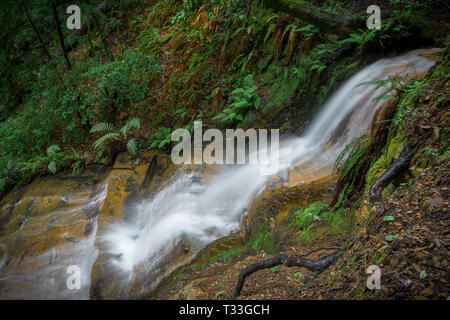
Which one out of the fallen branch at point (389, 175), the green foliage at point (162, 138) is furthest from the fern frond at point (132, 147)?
the fallen branch at point (389, 175)

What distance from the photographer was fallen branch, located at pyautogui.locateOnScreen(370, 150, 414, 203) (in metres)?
2.62

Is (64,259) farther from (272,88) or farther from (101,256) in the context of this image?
(272,88)

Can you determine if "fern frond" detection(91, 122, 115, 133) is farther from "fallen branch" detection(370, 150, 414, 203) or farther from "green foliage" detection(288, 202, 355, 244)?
"fallen branch" detection(370, 150, 414, 203)

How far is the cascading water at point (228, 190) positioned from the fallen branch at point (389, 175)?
178 centimetres

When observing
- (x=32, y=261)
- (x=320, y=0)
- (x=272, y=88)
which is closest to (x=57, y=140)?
(x=32, y=261)

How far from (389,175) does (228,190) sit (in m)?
3.35

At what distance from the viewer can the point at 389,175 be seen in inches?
Answer: 106

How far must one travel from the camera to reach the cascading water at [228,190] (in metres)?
4.66

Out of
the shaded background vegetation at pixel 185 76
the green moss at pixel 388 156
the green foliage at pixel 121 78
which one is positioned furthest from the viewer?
the green foliage at pixel 121 78

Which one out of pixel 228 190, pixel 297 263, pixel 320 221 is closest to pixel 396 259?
pixel 297 263

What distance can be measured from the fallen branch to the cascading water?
1.78 meters

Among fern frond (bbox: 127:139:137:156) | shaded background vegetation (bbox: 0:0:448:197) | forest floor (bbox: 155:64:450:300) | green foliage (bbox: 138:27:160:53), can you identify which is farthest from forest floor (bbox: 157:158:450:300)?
green foliage (bbox: 138:27:160:53)

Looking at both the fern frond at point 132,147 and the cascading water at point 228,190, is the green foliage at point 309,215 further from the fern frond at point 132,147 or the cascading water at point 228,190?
the fern frond at point 132,147

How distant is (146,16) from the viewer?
37.8ft
